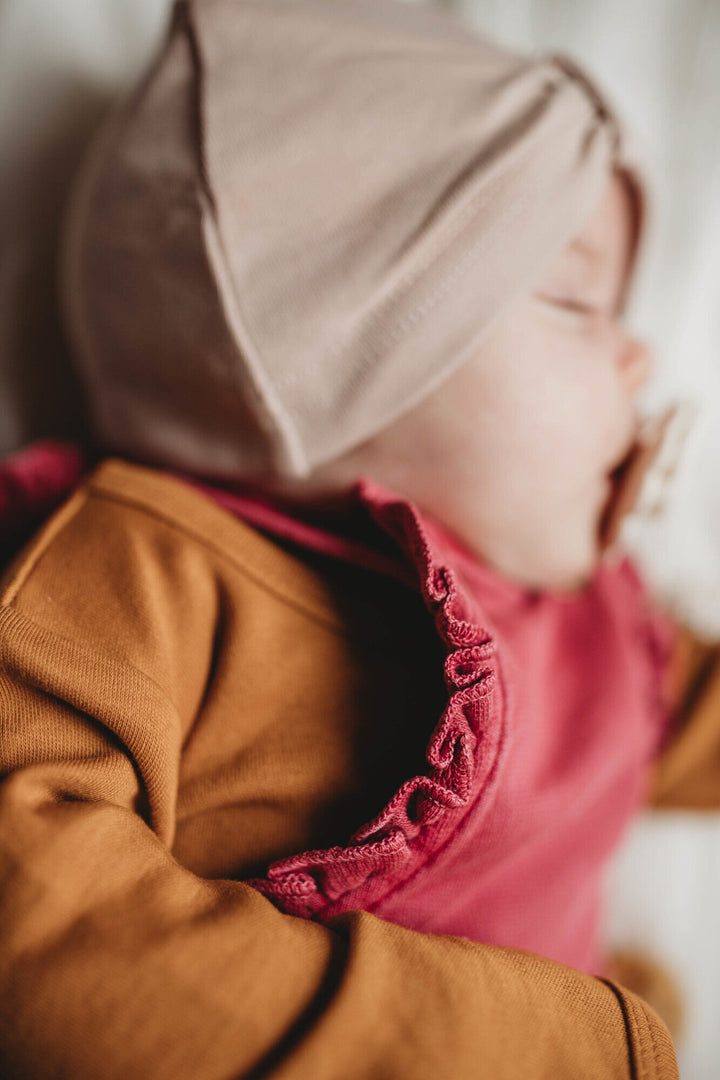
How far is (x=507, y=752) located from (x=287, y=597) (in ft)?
0.63

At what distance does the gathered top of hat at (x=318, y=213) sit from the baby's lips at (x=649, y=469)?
19cm

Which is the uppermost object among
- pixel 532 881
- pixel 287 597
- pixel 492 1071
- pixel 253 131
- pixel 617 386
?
pixel 253 131

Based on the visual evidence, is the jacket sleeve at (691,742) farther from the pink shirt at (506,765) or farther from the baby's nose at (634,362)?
the baby's nose at (634,362)

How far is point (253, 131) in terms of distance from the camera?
578mm

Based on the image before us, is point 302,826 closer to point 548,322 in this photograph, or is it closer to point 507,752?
point 507,752

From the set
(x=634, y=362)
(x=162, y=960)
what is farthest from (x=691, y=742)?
(x=162, y=960)

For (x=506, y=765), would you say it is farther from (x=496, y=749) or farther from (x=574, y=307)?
(x=574, y=307)

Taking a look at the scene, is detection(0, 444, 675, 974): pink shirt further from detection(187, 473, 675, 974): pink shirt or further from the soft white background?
the soft white background

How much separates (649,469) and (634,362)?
3.8 inches

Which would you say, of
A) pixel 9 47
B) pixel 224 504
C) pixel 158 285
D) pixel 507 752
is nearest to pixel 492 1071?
pixel 507 752

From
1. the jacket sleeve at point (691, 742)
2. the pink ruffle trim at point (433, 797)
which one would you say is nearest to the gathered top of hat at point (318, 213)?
the pink ruffle trim at point (433, 797)

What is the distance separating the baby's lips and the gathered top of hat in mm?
192

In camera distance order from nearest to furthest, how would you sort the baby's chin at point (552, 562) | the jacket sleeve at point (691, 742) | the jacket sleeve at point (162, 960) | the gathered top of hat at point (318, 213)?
the jacket sleeve at point (162, 960)
the gathered top of hat at point (318, 213)
the baby's chin at point (552, 562)
the jacket sleeve at point (691, 742)

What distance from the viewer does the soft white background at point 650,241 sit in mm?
769
